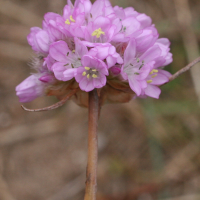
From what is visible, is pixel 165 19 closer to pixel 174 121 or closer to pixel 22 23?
pixel 174 121

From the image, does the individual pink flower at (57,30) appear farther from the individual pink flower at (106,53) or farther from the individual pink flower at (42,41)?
the individual pink flower at (106,53)

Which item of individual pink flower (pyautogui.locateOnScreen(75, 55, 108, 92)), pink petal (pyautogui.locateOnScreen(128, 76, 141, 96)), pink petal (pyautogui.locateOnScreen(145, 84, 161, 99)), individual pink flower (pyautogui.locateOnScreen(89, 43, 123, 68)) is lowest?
pink petal (pyautogui.locateOnScreen(145, 84, 161, 99))

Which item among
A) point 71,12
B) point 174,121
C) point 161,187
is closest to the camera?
point 71,12

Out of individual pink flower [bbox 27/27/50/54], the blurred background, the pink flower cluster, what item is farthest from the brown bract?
the blurred background

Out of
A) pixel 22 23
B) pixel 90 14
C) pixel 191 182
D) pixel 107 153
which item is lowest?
pixel 191 182

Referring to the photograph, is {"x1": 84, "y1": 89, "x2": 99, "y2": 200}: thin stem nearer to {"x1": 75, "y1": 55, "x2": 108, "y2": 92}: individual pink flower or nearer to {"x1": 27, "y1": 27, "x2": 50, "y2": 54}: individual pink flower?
{"x1": 75, "y1": 55, "x2": 108, "y2": 92}: individual pink flower

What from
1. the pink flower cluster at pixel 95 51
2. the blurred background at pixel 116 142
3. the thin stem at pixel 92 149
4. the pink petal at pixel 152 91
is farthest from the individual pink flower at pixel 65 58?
the blurred background at pixel 116 142

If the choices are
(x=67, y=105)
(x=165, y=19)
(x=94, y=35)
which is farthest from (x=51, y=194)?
(x=165, y=19)
